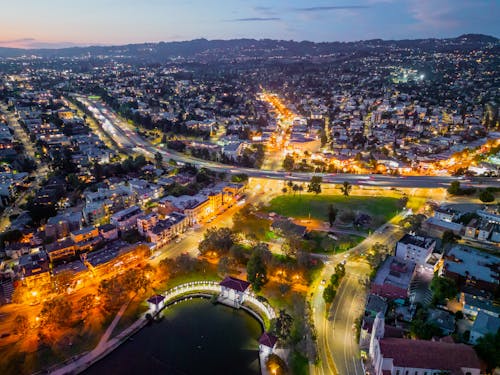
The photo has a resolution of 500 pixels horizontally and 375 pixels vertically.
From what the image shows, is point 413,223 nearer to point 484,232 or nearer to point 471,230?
point 471,230

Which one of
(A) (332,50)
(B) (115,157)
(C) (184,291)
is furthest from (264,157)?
(A) (332,50)

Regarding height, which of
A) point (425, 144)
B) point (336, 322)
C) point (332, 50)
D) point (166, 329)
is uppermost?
point (332, 50)

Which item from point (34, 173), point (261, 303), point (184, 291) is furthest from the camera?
point (34, 173)

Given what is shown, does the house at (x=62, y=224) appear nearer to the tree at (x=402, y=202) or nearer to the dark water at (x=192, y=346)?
the dark water at (x=192, y=346)

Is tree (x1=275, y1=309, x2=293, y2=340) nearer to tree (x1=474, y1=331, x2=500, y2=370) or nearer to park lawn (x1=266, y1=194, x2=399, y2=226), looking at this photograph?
tree (x1=474, y1=331, x2=500, y2=370)

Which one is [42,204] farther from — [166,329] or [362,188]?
[362,188]

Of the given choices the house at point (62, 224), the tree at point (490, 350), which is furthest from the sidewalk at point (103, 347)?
the tree at point (490, 350)
